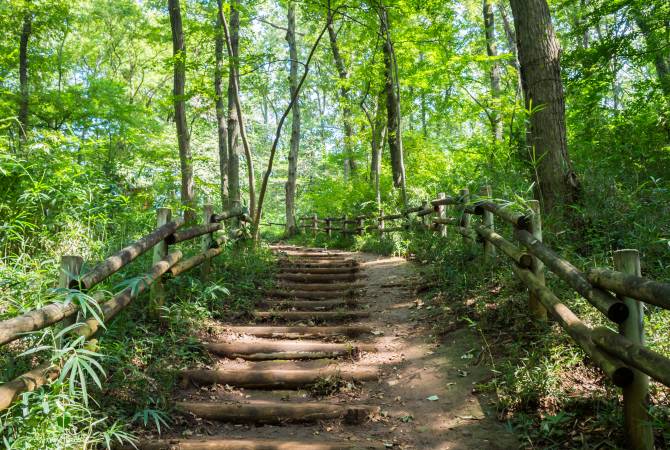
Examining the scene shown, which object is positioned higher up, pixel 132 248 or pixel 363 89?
pixel 363 89

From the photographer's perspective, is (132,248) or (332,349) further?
(332,349)

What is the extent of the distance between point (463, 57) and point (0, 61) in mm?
11846

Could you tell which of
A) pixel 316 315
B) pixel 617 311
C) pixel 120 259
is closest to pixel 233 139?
pixel 316 315

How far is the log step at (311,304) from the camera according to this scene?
639 cm

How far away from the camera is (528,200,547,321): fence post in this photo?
380 centimetres

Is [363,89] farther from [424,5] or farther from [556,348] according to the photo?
[556,348]

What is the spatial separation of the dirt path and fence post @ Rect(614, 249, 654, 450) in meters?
0.74

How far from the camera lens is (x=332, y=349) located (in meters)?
4.82

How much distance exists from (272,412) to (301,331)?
1824 mm

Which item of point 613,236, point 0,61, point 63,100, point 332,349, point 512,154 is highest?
point 0,61

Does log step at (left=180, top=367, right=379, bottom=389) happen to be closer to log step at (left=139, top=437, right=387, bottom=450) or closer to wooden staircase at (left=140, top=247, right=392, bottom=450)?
wooden staircase at (left=140, top=247, right=392, bottom=450)

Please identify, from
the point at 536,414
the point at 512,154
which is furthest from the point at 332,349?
the point at 512,154

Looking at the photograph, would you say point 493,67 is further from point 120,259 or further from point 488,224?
point 120,259

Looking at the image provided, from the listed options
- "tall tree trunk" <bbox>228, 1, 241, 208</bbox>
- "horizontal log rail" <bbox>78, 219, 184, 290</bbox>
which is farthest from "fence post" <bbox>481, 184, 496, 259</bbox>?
"tall tree trunk" <bbox>228, 1, 241, 208</bbox>
